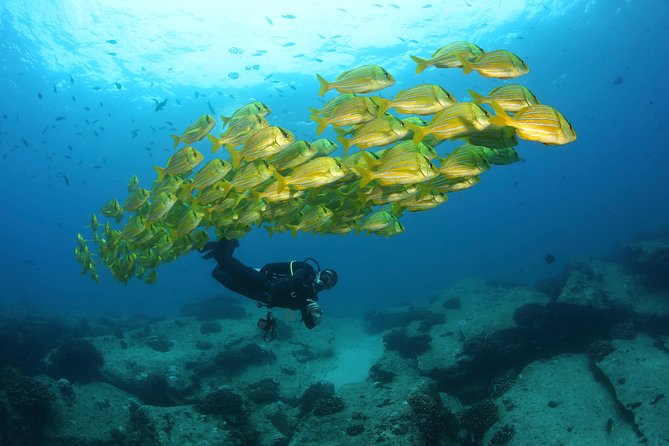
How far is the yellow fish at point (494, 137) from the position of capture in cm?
418

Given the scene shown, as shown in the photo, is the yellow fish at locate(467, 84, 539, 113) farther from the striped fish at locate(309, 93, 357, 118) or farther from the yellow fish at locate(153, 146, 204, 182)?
the yellow fish at locate(153, 146, 204, 182)

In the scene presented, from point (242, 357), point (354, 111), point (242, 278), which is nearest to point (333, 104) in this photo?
point (354, 111)

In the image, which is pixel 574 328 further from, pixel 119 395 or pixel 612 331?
pixel 119 395

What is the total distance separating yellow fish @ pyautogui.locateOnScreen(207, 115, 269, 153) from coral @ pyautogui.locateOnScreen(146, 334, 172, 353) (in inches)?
520

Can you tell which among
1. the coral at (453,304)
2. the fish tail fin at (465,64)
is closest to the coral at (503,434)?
the fish tail fin at (465,64)

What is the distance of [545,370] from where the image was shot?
10227 millimetres

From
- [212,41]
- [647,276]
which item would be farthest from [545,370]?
[212,41]

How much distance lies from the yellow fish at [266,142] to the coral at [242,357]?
11.4 meters

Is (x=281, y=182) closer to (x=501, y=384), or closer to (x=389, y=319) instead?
(x=501, y=384)

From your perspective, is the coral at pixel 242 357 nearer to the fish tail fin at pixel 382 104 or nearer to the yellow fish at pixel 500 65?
the fish tail fin at pixel 382 104

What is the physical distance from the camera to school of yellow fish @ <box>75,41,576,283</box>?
4.18m

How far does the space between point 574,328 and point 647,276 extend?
24.2 ft

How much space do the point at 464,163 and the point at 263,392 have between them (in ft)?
34.3

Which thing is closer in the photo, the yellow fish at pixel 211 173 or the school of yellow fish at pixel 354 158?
the school of yellow fish at pixel 354 158
